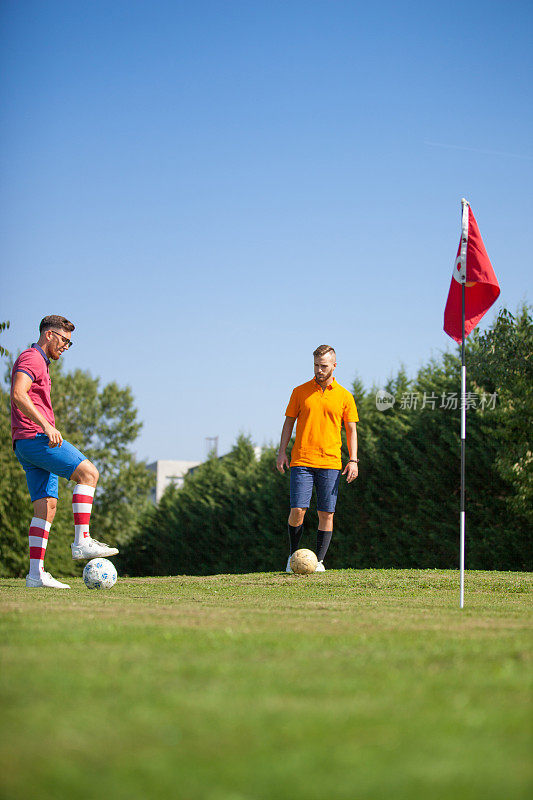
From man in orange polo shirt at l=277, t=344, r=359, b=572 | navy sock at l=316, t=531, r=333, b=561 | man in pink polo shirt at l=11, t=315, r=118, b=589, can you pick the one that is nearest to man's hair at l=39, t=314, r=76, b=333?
man in pink polo shirt at l=11, t=315, r=118, b=589

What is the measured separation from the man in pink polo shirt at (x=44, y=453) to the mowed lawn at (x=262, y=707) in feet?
8.80

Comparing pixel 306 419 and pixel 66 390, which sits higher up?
pixel 66 390

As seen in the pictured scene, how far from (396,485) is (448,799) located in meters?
17.7

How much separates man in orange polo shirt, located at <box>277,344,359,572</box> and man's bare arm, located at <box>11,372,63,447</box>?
3.12m

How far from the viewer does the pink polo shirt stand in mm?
7320

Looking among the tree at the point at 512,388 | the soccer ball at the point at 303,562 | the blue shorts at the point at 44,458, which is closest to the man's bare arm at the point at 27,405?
the blue shorts at the point at 44,458

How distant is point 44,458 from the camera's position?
7332 mm

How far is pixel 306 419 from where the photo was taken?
9.59 m

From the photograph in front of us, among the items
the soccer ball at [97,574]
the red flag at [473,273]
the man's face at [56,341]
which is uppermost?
the red flag at [473,273]

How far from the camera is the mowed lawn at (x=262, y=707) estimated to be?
167 cm

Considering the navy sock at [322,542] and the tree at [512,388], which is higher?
the tree at [512,388]

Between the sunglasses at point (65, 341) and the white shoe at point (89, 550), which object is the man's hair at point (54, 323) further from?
the white shoe at point (89, 550)

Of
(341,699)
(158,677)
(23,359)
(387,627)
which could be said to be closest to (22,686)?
(158,677)

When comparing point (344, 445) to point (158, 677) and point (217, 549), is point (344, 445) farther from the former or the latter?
point (158, 677)
